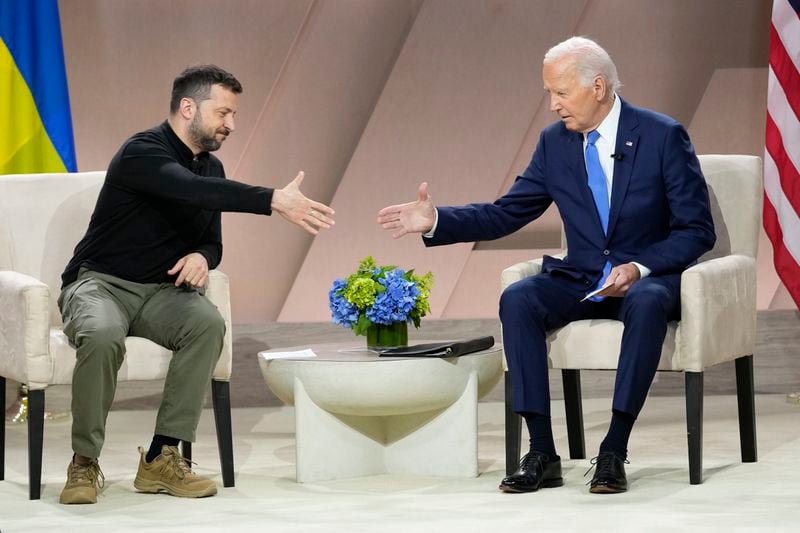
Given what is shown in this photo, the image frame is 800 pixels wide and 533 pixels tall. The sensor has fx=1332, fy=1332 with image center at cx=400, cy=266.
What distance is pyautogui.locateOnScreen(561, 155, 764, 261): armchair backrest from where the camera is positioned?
14.0 ft

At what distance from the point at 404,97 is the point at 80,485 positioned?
2767 millimetres

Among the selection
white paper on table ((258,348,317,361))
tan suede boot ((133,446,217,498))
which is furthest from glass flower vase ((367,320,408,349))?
tan suede boot ((133,446,217,498))

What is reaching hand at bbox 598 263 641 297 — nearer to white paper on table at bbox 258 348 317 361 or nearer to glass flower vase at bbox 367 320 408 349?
glass flower vase at bbox 367 320 408 349

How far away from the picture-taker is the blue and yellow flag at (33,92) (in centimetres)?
523

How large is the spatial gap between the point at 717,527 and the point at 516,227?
137 cm

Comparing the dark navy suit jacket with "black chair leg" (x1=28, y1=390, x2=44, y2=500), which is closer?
"black chair leg" (x1=28, y1=390, x2=44, y2=500)

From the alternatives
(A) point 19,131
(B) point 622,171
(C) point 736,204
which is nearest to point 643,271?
(B) point 622,171

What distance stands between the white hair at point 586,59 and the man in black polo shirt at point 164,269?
0.86 m

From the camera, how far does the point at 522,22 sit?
5941 mm

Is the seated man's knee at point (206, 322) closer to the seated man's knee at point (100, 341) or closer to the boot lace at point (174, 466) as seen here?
the seated man's knee at point (100, 341)

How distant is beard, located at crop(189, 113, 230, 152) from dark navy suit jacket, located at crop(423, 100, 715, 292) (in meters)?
0.73

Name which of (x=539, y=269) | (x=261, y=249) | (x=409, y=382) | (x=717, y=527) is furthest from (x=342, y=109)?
(x=717, y=527)

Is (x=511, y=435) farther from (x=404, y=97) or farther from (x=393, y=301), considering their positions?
(x=404, y=97)

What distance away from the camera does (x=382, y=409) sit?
153 inches
